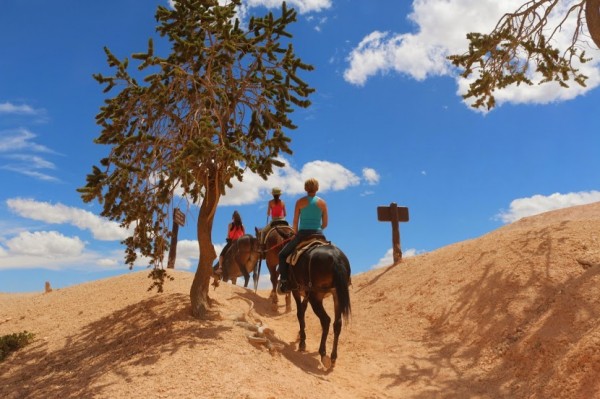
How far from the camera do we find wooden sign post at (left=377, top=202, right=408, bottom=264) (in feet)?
62.3

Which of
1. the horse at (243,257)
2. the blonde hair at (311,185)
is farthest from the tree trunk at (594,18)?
the horse at (243,257)

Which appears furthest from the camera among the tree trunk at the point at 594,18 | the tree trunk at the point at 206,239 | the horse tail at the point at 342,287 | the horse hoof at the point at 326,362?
the tree trunk at the point at 594,18

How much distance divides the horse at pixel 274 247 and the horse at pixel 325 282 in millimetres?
3446

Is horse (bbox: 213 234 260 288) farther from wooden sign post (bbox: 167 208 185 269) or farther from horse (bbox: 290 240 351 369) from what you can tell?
horse (bbox: 290 240 351 369)

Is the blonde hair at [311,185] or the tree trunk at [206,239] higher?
the blonde hair at [311,185]

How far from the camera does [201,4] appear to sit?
1180 cm

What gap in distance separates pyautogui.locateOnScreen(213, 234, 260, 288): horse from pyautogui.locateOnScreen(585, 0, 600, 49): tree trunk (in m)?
12.5

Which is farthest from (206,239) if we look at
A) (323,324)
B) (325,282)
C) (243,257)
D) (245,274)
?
(245,274)

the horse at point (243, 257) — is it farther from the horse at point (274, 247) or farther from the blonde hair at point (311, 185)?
the blonde hair at point (311, 185)

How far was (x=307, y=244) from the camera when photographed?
10344 millimetres

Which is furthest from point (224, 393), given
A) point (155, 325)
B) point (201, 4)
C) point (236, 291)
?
point (201, 4)

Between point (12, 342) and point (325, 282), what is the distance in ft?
25.3

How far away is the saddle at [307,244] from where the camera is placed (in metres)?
10.3

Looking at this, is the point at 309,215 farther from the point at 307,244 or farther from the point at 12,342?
the point at 12,342
